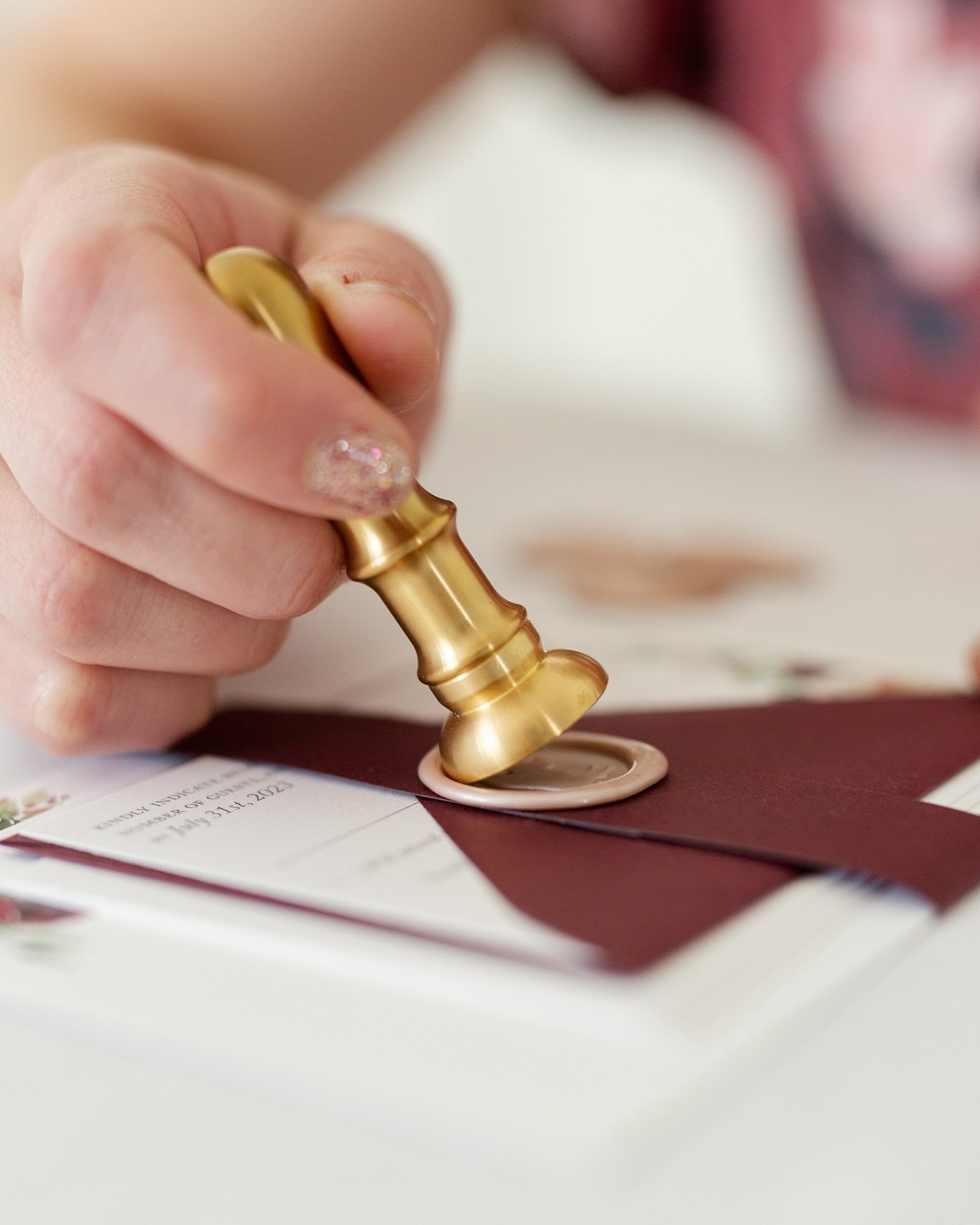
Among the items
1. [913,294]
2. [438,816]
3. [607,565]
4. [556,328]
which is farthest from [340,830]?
[556,328]

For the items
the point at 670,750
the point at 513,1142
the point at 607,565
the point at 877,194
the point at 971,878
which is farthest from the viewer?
the point at 877,194

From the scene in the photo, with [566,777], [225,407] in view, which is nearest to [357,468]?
[225,407]

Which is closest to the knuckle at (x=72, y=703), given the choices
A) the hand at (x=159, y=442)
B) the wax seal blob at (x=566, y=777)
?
the hand at (x=159, y=442)

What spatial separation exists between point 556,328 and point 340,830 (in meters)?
1.52

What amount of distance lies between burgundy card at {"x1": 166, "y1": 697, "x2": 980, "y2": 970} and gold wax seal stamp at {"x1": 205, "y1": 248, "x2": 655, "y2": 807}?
30 mm

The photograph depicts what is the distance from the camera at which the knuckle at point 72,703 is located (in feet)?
1.68

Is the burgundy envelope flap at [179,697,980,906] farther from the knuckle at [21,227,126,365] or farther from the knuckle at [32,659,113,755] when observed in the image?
the knuckle at [21,227,126,365]

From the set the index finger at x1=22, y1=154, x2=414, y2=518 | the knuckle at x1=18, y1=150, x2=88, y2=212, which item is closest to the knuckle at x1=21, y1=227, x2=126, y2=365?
the index finger at x1=22, y1=154, x2=414, y2=518

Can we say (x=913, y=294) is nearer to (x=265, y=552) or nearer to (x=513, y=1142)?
(x=265, y=552)

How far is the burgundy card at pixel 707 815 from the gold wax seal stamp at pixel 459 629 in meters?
0.03

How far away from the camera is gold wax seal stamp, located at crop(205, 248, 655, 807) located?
0.43 m

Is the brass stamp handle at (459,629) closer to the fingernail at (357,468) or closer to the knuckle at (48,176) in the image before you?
the fingernail at (357,468)

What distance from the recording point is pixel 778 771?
497 millimetres

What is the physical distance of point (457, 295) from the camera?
76.0 inches
